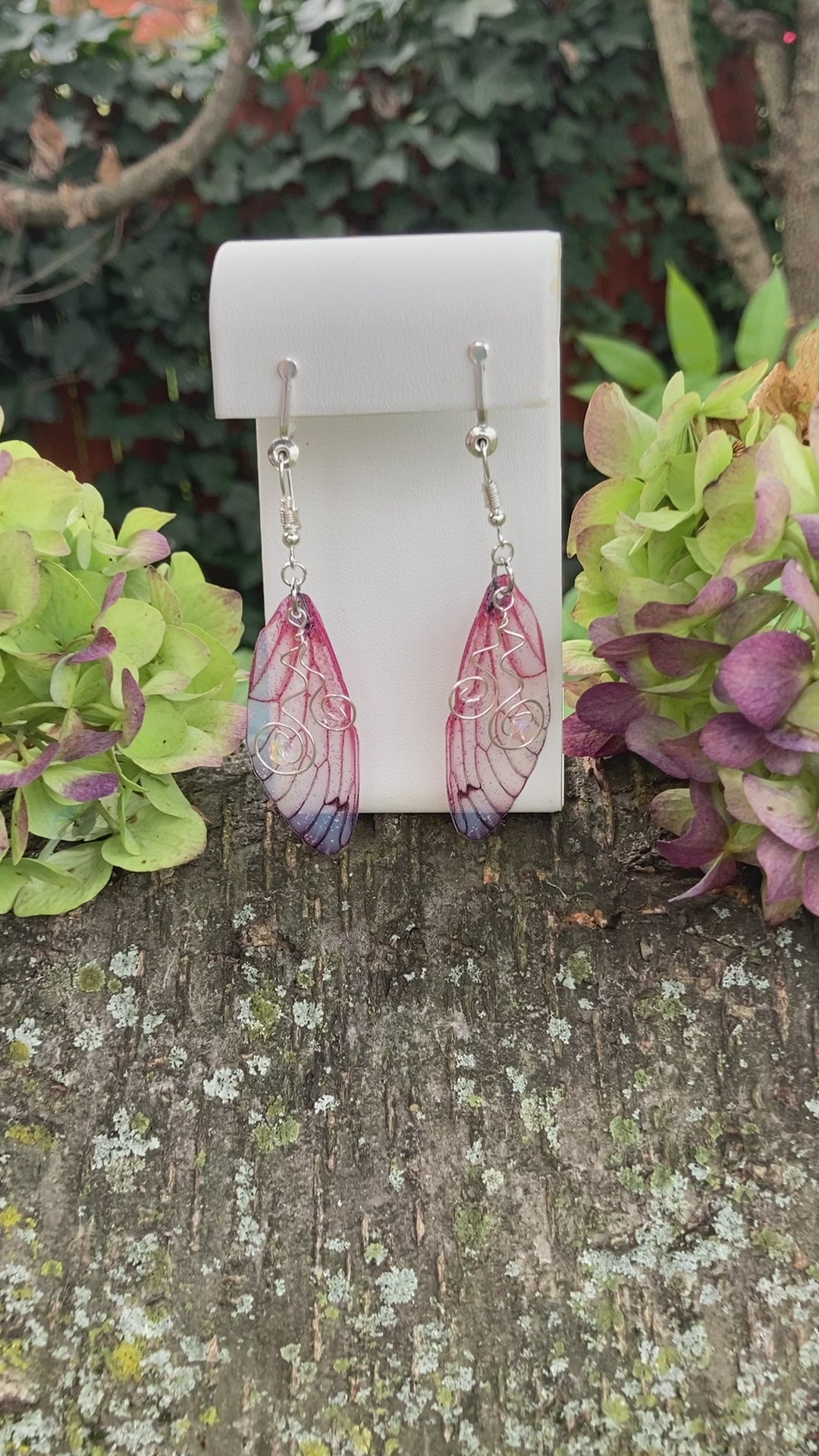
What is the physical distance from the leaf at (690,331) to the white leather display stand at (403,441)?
84cm

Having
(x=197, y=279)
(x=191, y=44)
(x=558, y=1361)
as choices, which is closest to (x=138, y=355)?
(x=197, y=279)

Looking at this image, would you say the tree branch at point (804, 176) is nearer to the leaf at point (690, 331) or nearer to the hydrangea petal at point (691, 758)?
the leaf at point (690, 331)

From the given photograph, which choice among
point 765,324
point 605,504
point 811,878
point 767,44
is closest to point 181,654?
point 605,504

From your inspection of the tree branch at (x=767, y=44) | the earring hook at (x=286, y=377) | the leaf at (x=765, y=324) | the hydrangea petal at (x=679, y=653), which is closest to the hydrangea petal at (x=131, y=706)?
the earring hook at (x=286, y=377)

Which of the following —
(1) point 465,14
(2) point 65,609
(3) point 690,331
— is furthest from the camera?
(1) point 465,14

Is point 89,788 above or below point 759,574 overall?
below

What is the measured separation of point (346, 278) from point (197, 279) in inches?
53.9

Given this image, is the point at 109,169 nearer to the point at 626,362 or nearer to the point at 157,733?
the point at 626,362

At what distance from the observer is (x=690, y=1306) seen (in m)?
0.43

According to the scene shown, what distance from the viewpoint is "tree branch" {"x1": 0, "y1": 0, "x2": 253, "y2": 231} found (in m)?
1.39

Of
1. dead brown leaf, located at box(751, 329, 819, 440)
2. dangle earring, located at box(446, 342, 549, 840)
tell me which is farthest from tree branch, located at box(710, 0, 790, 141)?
dangle earring, located at box(446, 342, 549, 840)

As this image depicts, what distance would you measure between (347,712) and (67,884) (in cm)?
18

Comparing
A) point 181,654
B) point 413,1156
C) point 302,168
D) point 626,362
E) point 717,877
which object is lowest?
point 413,1156

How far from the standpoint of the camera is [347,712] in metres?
0.58
